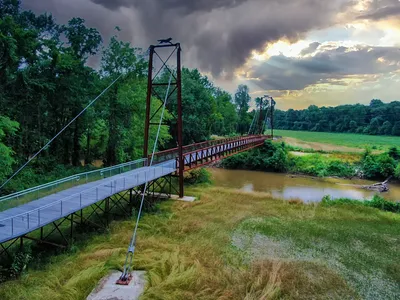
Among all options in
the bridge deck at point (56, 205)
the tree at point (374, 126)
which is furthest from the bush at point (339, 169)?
Answer: the tree at point (374, 126)

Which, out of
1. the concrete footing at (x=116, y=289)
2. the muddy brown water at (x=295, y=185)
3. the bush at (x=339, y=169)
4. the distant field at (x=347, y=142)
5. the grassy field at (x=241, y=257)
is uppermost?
the distant field at (x=347, y=142)

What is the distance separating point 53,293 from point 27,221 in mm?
2573

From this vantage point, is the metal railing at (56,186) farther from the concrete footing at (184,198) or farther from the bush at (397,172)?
the bush at (397,172)

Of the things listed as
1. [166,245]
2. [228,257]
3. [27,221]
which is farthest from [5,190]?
[228,257]

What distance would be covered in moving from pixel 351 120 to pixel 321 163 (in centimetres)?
6473

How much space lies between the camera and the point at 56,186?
11.8 metres

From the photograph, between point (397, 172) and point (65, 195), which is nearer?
point (65, 195)

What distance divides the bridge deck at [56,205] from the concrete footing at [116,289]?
2789 millimetres

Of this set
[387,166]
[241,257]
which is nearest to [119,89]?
[241,257]

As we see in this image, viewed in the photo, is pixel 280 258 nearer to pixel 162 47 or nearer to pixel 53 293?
pixel 53 293

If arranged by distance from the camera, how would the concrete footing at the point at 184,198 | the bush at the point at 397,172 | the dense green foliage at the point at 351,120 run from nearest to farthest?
the concrete footing at the point at 184,198, the bush at the point at 397,172, the dense green foliage at the point at 351,120

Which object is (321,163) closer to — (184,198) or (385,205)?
(385,205)

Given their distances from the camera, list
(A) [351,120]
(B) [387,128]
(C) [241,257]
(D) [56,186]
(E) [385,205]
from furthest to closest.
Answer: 1. (A) [351,120]
2. (B) [387,128]
3. (E) [385,205]
4. (D) [56,186]
5. (C) [241,257]

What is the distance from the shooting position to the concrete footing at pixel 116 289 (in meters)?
7.12
